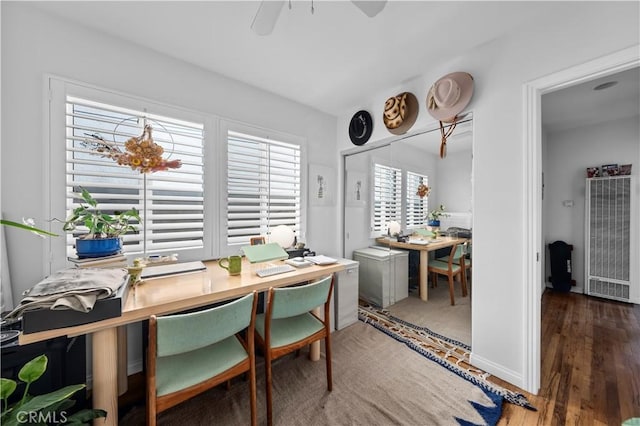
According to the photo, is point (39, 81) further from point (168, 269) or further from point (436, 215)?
point (436, 215)

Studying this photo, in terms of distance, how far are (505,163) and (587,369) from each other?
65.2 inches

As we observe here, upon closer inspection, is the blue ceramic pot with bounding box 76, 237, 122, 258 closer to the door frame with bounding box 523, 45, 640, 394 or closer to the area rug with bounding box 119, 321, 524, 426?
the area rug with bounding box 119, 321, 524, 426

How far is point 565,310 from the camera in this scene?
2768mm

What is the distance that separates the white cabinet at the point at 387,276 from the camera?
2.75m

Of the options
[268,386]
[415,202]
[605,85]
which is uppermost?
[605,85]

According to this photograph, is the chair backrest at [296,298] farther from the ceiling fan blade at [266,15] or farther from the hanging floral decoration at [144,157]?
the ceiling fan blade at [266,15]

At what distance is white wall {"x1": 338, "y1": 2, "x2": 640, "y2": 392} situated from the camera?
56.4 inches

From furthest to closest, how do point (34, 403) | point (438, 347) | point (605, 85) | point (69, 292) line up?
point (605, 85), point (438, 347), point (69, 292), point (34, 403)

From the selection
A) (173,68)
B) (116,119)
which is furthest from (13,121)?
(173,68)

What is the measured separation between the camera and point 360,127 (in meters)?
2.73

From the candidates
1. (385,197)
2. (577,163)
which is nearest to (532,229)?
(385,197)

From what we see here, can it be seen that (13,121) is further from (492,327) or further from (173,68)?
(492,327)

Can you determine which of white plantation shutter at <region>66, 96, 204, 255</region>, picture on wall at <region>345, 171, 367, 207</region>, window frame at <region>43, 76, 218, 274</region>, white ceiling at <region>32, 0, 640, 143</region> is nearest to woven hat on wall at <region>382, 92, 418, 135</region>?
white ceiling at <region>32, 0, 640, 143</region>

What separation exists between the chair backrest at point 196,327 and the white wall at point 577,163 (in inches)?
181
